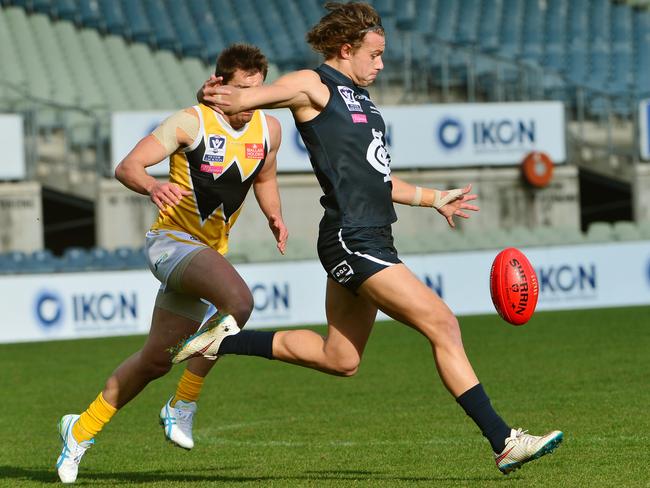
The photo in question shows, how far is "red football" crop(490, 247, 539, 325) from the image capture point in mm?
6945

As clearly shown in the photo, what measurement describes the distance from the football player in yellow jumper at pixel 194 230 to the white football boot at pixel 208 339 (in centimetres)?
6

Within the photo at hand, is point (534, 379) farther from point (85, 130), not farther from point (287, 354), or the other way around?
point (85, 130)

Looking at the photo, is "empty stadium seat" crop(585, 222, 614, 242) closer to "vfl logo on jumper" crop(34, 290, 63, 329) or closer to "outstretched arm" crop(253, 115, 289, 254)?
"vfl logo on jumper" crop(34, 290, 63, 329)

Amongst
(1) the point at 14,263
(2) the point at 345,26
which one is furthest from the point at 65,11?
(2) the point at 345,26

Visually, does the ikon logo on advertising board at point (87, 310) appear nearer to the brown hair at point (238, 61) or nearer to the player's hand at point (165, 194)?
the brown hair at point (238, 61)

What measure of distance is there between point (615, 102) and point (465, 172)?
4.22 metres

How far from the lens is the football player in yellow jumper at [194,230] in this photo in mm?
6754

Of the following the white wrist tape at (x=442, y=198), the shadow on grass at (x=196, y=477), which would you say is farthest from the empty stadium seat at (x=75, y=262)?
the white wrist tape at (x=442, y=198)

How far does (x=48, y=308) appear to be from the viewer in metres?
17.4

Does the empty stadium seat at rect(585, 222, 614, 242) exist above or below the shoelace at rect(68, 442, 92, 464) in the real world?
above

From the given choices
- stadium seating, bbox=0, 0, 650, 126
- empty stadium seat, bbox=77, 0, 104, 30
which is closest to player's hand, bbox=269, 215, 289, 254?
stadium seating, bbox=0, 0, 650, 126

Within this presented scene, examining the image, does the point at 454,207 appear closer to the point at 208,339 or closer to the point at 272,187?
the point at 272,187

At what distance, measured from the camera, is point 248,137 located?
23.5ft

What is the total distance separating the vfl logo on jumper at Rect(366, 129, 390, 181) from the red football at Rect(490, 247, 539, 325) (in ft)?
2.96
